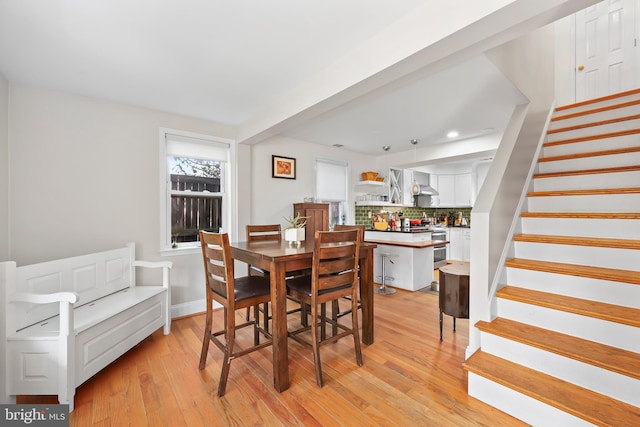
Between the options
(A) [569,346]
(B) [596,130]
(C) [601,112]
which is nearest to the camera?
(A) [569,346]

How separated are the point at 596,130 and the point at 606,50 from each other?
1723 mm

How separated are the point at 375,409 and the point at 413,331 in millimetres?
1273

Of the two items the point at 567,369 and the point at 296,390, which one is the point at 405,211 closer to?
the point at 567,369

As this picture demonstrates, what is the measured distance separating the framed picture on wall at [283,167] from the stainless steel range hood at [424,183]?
3441mm

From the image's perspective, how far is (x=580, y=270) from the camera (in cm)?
190

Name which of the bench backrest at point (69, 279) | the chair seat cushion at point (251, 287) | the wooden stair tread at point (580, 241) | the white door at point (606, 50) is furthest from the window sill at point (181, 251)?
the white door at point (606, 50)

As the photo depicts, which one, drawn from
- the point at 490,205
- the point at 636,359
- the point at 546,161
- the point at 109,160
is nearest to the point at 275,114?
the point at 109,160

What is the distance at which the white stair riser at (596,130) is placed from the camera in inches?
104

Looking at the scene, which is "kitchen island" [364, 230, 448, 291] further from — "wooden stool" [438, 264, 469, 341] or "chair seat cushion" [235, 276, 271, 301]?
"chair seat cushion" [235, 276, 271, 301]

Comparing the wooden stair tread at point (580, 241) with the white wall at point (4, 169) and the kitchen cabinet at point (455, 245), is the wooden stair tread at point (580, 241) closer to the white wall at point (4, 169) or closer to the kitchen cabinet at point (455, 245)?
the white wall at point (4, 169)

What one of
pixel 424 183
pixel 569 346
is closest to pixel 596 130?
pixel 569 346

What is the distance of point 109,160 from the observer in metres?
2.94

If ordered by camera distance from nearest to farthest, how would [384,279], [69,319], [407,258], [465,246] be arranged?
[69,319]
[407,258]
[384,279]
[465,246]

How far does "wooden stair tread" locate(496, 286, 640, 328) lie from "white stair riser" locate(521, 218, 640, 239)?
64 cm
